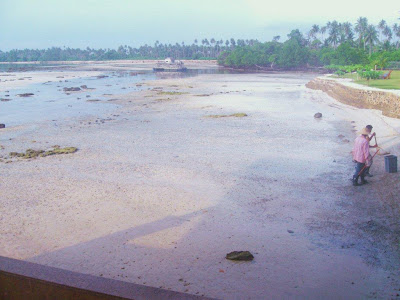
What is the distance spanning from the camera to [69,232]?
8445mm

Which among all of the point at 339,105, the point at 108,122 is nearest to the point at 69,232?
the point at 108,122

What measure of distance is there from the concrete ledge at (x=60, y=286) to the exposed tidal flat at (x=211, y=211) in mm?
2843

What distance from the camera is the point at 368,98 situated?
85.9 feet

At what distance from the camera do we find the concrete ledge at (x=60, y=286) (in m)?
3.34

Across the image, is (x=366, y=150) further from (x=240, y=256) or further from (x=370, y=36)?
(x=370, y=36)

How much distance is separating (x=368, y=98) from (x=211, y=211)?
20.5m

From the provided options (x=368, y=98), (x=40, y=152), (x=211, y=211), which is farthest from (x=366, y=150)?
(x=368, y=98)

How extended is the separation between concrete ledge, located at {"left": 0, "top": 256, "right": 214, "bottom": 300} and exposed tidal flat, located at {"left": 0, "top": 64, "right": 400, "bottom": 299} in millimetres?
2843

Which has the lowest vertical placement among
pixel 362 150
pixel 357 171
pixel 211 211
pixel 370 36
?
pixel 211 211

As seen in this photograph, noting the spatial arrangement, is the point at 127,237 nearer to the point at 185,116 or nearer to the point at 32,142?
the point at 32,142

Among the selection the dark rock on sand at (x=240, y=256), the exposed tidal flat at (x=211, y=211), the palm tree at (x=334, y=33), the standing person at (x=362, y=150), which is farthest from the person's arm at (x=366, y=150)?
the palm tree at (x=334, y=33)

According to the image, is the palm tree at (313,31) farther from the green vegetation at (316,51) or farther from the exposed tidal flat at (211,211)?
the exposed tidal flat at (211,211)

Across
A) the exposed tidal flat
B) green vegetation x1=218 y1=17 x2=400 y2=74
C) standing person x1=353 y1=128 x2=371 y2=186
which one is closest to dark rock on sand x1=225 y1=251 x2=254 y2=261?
the exposed tidal flat

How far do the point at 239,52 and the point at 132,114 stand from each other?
94.7 meters
